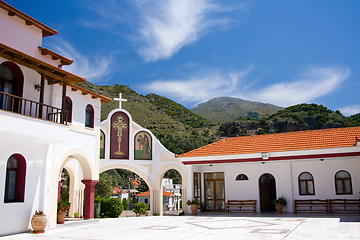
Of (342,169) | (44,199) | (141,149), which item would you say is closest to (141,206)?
(141,149)

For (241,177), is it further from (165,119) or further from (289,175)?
(165,119)

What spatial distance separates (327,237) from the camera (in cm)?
1034

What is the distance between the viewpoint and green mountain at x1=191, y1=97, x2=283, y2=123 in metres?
130

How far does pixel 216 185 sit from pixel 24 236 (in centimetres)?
1272

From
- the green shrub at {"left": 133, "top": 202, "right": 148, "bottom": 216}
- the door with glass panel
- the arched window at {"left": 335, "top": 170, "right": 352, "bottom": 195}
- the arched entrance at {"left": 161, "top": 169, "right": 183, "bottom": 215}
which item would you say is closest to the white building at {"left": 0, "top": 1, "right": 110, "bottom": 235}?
the green shrub at {"left": 133, "top": 202, "right": 148, "bottom": 216}

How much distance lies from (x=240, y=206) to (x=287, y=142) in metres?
4.68

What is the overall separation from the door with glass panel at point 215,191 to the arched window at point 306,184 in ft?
15.3

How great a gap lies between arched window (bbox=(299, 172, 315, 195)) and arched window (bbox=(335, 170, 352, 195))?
49.9 inches

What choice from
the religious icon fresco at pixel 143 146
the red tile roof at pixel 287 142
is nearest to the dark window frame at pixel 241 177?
the red tile roof at pixel 287 142

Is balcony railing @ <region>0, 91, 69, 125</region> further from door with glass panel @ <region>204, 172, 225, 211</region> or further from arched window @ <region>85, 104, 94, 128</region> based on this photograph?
door with glass panel @ <region>204, 172, 225, 211</region>

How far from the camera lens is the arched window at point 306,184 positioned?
19.4 metres

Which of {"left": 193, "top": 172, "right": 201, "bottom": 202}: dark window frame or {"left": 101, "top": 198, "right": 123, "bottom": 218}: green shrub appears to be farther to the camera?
{"left": 193, "top": 172, "right": 201, "bottom": 202}: dark window frame

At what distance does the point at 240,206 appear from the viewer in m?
20.4

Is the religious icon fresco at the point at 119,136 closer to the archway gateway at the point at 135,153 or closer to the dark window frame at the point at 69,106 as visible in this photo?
the archway gateway at the point at 135,153
